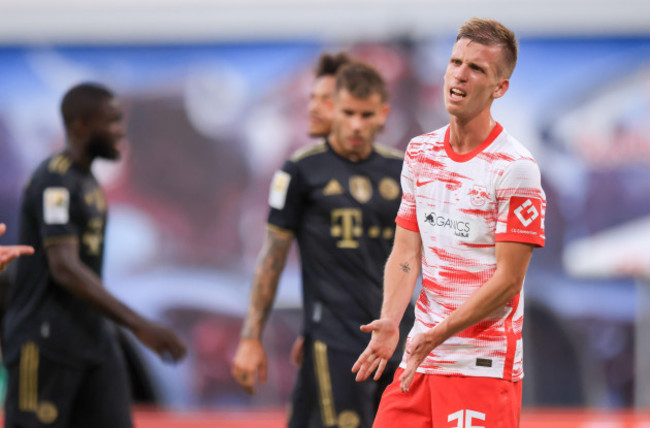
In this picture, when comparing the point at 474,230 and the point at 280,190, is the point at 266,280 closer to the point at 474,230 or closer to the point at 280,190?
the point at 280,190

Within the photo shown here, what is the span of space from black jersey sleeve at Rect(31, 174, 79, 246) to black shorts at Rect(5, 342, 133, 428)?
1.86ft

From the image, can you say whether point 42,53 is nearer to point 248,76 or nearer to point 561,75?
point 248,76

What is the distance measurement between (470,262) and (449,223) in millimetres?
148

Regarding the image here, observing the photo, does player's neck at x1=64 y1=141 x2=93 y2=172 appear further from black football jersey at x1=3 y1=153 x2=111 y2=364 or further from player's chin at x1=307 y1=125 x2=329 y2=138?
player's chin at x1=307 y1=125 x2=329 y2=138

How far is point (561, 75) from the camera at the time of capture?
9.20 meters

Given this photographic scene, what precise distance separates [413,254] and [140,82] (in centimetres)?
652

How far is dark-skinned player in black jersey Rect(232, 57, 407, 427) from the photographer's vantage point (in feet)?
14.3

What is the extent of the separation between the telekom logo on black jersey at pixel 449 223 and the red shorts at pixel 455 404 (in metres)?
0.48

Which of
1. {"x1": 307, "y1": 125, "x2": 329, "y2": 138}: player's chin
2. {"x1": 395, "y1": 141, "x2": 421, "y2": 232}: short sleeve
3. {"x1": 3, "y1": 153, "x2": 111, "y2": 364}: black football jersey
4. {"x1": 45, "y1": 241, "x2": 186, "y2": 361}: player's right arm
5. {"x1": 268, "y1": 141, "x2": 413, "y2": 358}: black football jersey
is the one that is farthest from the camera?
{"x1": 307, "y1": 125, "x2": 329, "y2": 138}: player's chin

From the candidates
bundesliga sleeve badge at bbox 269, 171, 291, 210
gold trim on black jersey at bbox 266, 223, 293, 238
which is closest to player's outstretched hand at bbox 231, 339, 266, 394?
gold trim on black jersey at bbox 266, 223, 293, 238

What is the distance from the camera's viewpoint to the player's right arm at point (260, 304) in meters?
4.58

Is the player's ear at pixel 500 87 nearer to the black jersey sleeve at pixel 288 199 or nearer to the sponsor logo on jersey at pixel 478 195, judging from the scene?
the sponsor logo on jersey at pixel 478 195

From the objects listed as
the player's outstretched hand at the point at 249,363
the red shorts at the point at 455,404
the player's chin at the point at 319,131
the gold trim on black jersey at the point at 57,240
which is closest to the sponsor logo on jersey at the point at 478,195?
the red shorts at the point at 455,404

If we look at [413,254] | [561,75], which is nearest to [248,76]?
[561,75]
